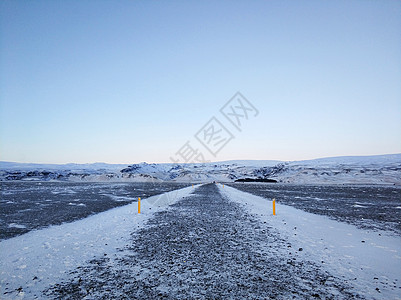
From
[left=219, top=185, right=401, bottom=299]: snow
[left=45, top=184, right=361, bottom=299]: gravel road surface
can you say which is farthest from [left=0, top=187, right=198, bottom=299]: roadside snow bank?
[left=219, top=185, right=401, bottom=299]: snow

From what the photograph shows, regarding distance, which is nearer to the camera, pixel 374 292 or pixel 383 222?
pixel 374 292

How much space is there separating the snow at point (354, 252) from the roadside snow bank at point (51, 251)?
796 centimetres

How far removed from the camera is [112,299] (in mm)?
5277

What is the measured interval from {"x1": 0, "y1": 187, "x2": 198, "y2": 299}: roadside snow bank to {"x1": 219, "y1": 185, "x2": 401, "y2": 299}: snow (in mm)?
7960

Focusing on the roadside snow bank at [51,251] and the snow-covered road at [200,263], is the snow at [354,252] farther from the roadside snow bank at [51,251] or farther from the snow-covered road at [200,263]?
the roadside snow bank at [51,251]

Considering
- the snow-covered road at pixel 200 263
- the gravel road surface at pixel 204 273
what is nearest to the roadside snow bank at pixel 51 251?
the snow-covered road at pixel 200 263

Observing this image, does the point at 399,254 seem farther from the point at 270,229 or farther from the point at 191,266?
the point at 191,266

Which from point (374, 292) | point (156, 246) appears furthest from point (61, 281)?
point (374, 292)

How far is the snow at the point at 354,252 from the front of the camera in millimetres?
6277

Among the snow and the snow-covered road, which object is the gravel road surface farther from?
the snow

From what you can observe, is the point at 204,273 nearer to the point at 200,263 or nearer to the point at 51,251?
the point at 200,263

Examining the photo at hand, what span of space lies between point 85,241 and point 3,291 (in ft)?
14.3

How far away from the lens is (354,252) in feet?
28.9

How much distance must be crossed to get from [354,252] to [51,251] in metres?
12.1
